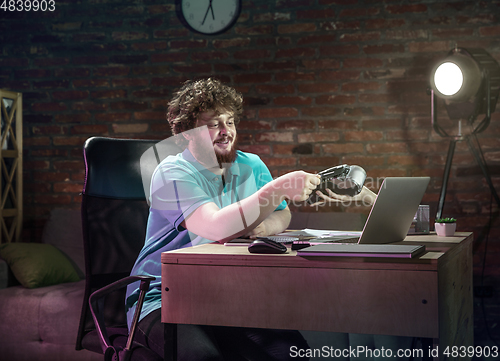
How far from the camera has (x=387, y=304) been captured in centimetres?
96

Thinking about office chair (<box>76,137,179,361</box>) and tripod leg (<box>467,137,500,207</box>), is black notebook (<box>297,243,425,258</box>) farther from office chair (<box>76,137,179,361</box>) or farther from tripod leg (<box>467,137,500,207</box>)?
tripod leg (<box>467,137,500,207</box>)

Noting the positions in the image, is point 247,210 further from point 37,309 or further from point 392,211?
point 37,309

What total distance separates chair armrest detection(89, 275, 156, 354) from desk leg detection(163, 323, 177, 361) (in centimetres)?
14

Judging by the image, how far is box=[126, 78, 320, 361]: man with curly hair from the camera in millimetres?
1227

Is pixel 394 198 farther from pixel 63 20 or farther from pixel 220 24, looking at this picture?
pixel 63 20

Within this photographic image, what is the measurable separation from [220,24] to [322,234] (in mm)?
1840

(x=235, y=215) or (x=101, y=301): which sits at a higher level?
(x=235, y=215)

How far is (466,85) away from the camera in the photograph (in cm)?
228

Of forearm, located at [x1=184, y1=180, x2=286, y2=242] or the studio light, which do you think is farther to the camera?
the studio light

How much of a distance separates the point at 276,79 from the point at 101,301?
5.99 ft

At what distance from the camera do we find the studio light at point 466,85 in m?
2.30

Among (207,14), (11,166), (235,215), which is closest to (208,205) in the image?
(235,215)

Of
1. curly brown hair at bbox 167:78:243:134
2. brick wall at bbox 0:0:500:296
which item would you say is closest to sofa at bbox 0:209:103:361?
brick wall at bbox 0:0:500:296

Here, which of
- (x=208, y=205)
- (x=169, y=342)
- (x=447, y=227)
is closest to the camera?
(x=169, y=342)
